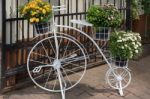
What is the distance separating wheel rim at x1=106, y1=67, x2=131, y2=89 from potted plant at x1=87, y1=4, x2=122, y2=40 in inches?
23.9

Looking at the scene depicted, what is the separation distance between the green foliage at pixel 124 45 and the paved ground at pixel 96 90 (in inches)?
26.9

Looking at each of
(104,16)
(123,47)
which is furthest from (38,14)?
(123,47)

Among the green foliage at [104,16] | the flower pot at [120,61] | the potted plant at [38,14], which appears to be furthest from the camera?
the flower pot at [120,61]

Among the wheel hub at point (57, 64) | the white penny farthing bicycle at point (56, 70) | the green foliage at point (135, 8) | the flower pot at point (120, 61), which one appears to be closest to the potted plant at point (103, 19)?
the white penny farthing bicycle at point (56, 70)

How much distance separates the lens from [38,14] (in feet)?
18.0

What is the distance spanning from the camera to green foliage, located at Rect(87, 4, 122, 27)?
5.89 m

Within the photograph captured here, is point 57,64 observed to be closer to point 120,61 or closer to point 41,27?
point 41,27

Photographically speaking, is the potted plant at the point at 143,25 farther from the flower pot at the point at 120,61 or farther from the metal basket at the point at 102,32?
the metal basket at the point at 102,32

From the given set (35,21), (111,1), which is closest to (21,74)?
(35,21)

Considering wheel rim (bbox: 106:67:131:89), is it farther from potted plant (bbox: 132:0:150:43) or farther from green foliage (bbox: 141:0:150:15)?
potted plant (bbox: 132:0:150:43)

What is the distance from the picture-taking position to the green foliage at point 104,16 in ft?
19.3

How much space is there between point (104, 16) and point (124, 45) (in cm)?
60

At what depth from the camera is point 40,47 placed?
637 centimetres

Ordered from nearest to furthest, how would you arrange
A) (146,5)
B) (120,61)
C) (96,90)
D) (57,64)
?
(57,64), (120,61), (96,90), (146,5)
